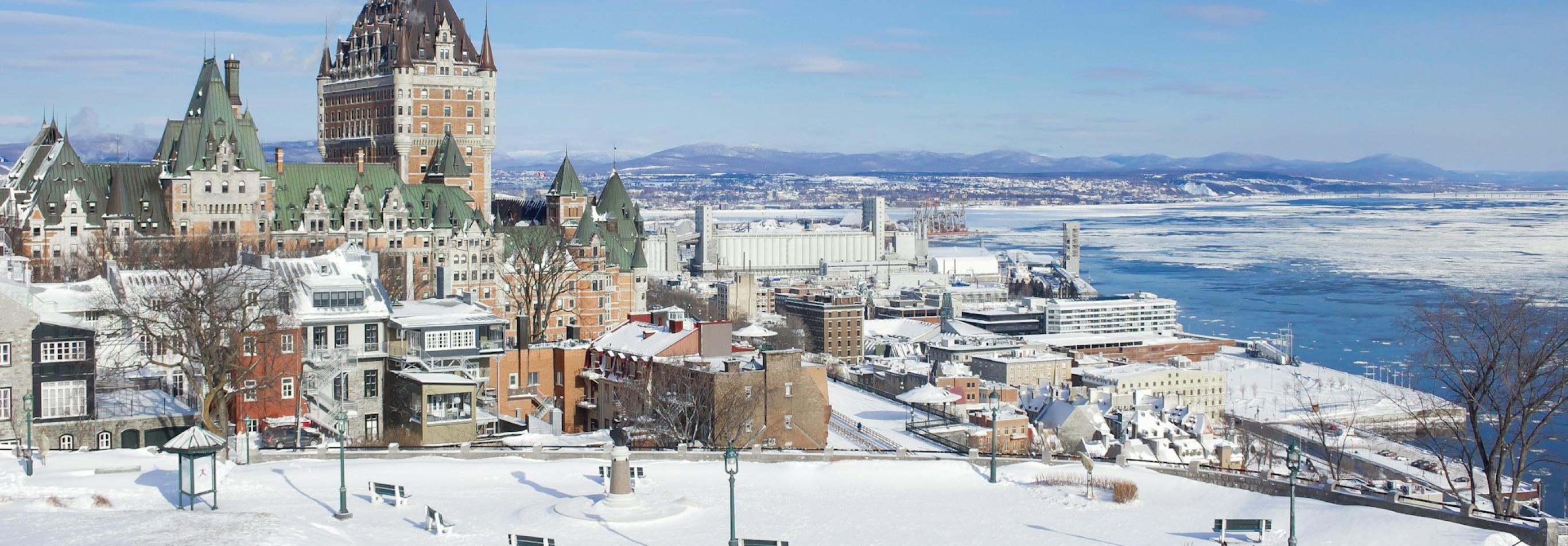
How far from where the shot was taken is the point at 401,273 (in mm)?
84188

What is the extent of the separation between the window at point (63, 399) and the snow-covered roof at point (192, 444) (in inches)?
458

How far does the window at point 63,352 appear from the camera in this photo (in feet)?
129

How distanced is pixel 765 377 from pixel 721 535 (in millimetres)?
19673

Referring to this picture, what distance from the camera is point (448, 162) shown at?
9988 cm

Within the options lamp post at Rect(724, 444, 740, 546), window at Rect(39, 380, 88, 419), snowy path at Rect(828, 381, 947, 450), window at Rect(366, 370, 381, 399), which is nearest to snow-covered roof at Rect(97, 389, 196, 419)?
window at Rect(39, 380, 88, 419)

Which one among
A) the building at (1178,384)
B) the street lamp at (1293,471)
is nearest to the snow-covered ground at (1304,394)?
the building at (1178,384)

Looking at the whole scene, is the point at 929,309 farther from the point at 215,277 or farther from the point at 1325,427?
the point at 215,277

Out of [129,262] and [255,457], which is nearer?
[255,457]

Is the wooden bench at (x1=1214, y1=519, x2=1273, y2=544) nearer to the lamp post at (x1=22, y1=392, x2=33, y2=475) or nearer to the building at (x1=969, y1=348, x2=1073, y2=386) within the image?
the lamp post at (x1=22, y1=392, x2=33, y2=475)

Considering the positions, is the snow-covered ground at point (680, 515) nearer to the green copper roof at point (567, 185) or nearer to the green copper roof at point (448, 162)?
the green copper roof at point (567, 185)

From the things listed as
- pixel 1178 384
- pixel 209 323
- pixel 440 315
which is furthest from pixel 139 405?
pixel 1178 384

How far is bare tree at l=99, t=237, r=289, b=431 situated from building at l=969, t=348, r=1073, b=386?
3512 inches

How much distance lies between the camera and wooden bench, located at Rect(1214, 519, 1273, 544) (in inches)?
1200

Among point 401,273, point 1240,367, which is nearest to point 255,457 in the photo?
point 401,273
